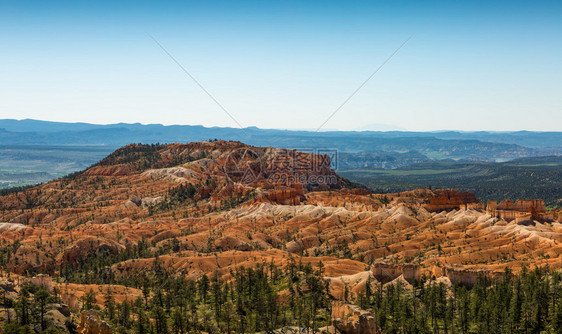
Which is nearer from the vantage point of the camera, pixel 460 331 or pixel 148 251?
pixel 460 331

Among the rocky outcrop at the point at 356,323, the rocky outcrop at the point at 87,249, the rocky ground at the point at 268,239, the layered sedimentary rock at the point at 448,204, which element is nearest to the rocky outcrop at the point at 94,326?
the rocky ground at the point at 268,239

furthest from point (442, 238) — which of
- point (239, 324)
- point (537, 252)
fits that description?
point (239, 324)

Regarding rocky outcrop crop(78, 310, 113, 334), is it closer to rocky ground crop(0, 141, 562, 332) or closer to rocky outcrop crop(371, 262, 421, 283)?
rocky ground crop(0, 141, 562, 332)

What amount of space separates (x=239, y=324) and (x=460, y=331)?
27.2 m

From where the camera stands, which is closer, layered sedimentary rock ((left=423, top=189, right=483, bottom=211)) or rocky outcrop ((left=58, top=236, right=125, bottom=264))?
rocky outcrop ((left=58, top=236, right=125, bottom=264))

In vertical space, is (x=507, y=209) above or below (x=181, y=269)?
above

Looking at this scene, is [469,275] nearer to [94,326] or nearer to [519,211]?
[519,211]

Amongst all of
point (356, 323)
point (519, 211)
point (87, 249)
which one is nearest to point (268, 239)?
point (87, 249)

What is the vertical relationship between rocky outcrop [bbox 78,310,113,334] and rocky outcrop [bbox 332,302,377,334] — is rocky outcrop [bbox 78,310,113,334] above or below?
above

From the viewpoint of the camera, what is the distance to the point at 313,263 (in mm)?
103750

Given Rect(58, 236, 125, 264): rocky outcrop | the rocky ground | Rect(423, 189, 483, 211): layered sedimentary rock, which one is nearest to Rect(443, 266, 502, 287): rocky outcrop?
the rocky ground

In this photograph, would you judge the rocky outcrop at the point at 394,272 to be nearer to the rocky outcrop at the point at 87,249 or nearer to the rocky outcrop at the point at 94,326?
the rocky outcrop at the point at 94,326

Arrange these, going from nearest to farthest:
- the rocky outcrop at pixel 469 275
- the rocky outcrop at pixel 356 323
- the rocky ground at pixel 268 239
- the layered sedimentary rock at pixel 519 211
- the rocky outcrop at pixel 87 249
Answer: the rocky outcrop at pixel 356 323 < the rocky outcrop at pixel 469 275 < the rocky ground at pixel 268 239 < the rocky outcrop at pixel 87 249 < the layered sedimentary rock at pixel 519 211

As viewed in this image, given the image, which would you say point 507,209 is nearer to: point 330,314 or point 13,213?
point 330,314
